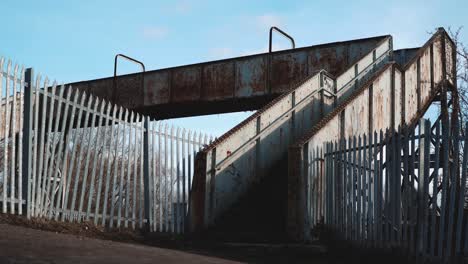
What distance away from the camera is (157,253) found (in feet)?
21.9

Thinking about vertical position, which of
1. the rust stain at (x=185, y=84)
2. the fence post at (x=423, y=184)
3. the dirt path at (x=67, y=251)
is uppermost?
the rust stain at (x=185, y=84)

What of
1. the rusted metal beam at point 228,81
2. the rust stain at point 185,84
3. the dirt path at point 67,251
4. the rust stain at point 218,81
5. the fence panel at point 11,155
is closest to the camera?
the dirt path at point 67,251

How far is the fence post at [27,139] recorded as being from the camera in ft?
26.4

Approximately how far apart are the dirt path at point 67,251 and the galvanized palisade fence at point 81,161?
1254mm

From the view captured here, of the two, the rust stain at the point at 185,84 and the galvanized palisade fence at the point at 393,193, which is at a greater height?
the rust stain at the point at 185,84

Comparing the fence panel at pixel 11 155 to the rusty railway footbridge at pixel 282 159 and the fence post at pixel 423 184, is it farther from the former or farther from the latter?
the fence post at pixel 423 184

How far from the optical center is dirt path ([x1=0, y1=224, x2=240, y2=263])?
17.4 ft

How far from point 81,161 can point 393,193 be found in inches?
203

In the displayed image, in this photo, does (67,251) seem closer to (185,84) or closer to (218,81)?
(218,81)

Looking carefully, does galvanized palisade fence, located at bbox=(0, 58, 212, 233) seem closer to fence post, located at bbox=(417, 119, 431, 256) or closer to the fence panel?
the fence panel

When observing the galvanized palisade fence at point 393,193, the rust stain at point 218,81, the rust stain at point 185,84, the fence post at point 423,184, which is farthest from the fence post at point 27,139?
the rust stain at point 185,84

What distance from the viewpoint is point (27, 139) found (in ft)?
27.0

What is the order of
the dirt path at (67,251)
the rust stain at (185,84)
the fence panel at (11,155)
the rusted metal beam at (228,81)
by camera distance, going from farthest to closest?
1. the rust stain at (185,84)
2. the rusted metal beam at (228,81)
3. the fence panel at (11,155)
4. the dirt path at (67,251)

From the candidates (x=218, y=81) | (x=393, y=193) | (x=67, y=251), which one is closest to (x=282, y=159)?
(x=393, y=193)
